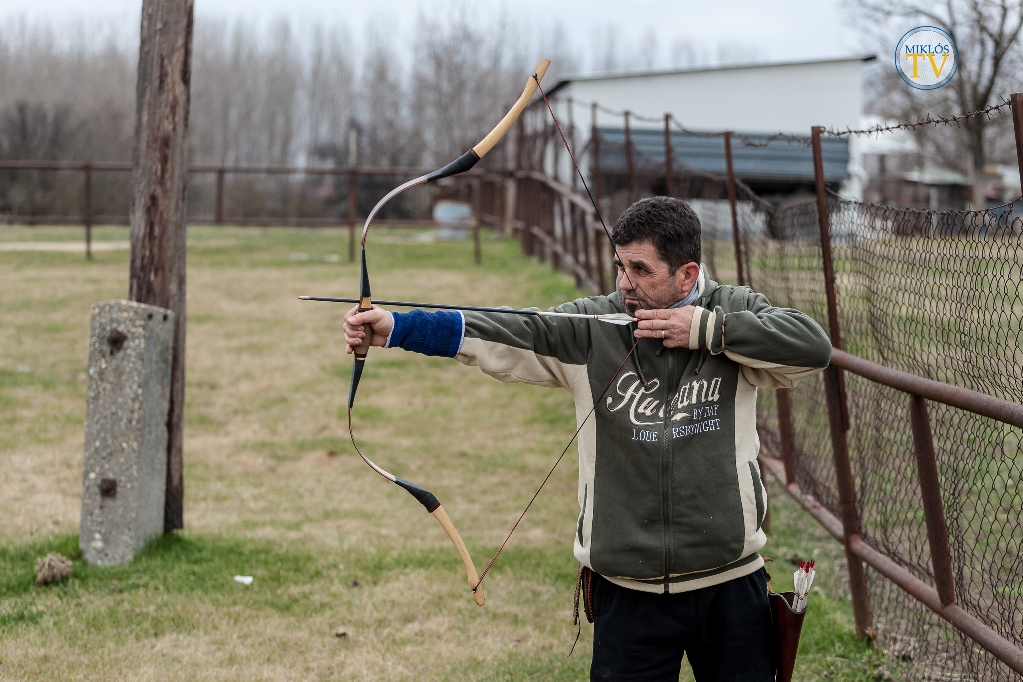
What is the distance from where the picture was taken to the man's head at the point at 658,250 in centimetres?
256

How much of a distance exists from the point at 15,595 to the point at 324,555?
1.44 meters

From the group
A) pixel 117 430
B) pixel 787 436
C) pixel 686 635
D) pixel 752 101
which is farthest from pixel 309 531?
pixel 752 101

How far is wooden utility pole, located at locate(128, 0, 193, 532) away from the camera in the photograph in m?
5.11

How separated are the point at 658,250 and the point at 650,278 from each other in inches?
3.0

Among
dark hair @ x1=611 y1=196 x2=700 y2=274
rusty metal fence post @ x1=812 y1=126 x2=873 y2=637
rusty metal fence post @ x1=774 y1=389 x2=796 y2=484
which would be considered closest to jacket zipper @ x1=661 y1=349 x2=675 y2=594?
dark hair @ x1=611 y1=196 x2=700 y2=274

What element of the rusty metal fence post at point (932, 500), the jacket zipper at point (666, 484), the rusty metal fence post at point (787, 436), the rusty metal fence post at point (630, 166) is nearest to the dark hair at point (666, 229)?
the jacket zipper at point (666, 484)

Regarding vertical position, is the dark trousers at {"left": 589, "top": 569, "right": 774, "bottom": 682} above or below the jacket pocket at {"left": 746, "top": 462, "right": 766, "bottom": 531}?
below

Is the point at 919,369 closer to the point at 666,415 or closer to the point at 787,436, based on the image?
the point at 787,436

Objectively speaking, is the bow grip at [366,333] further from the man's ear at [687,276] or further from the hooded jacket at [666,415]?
the man's ear at [687,276]

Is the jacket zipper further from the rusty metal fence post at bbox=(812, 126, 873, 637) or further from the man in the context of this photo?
the rusty metal fence post at bbox=(812, 126, 873, 637)

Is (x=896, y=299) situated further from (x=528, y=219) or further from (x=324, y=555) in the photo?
(x=528, y=219)

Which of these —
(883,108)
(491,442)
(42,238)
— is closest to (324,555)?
(491,442)

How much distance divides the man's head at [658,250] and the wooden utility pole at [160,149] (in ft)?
10.6

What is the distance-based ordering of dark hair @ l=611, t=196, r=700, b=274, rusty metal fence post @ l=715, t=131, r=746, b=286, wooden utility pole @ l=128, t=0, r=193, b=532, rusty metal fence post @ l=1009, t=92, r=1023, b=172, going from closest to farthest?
rusty metal fence post @ l=1009, t=92, r=1023, b=172
dark hair @ l=611, t=196, r=700, b=274
wooden utility pole @ l=128, t=0, r=193, b=532
rusty metal fence post @ l=715, t=131, r=746, b=286
